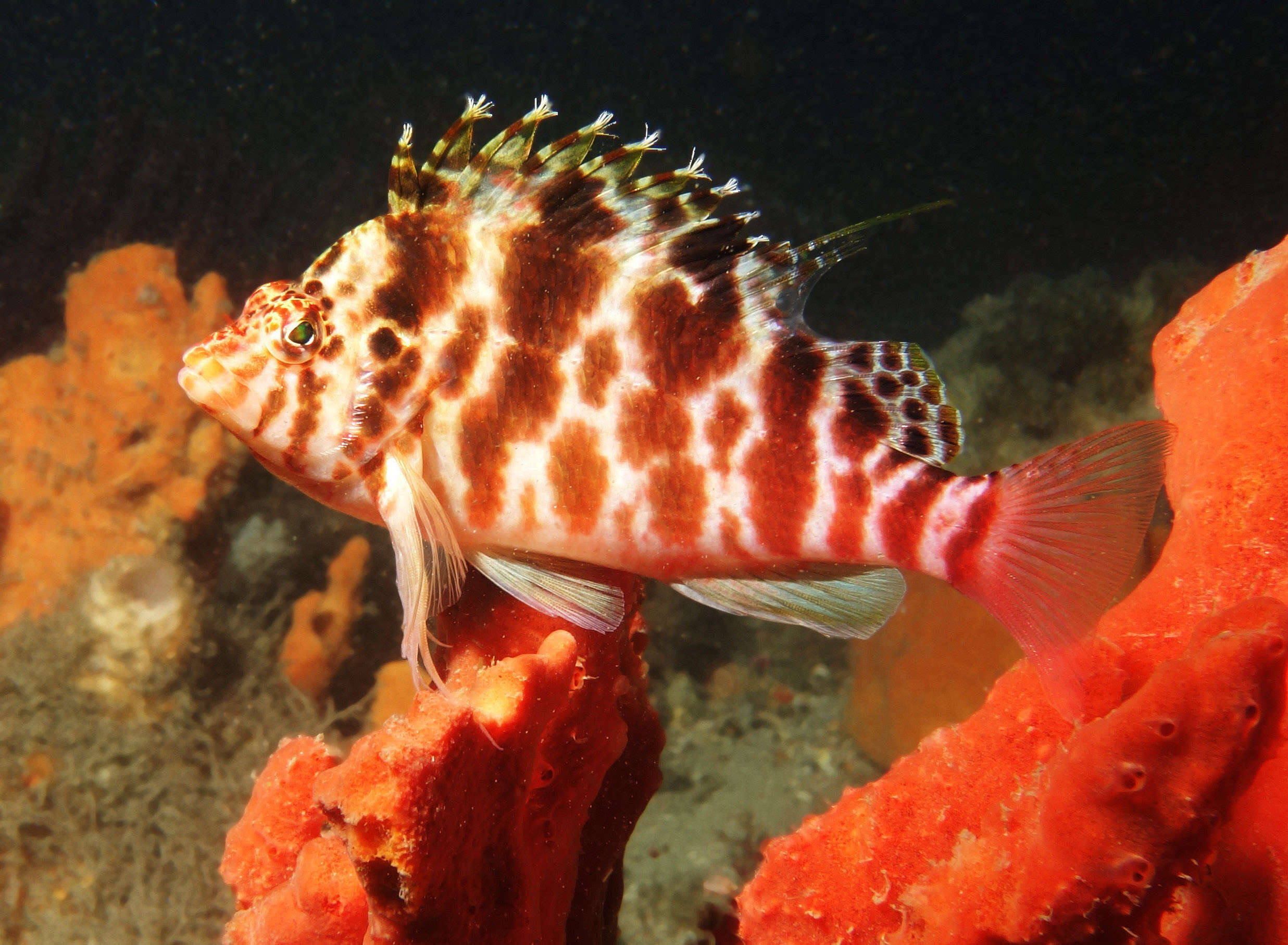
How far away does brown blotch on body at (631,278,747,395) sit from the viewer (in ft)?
7.03

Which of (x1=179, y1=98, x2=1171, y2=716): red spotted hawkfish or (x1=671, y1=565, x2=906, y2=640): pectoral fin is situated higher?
(x1=179, y1=98, x2=1171, y2=716): red spotted hawkfish

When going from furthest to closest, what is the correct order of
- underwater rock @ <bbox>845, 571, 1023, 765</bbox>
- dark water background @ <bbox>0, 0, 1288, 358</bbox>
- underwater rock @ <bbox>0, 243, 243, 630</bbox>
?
dark water background @ <bbox>0, 0, 1288, 358</bbox>
underwater rock @ <bbox>845, 571, 1023, 765</bbox>
underwater rock @ <bbox>0, 243, 243, 630</bbox>

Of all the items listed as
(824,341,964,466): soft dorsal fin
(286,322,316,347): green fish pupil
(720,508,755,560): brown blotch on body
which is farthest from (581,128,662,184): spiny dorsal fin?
(720,508,755,560): brown blotch on body

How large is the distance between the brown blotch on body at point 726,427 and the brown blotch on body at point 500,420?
1.54 feet

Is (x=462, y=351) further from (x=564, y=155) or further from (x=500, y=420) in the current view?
(x=564, y=155)

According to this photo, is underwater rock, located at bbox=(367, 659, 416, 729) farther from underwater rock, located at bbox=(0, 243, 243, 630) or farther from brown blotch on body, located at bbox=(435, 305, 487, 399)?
brown blotch on body, located at bbox=(435, 305, 487, 399)

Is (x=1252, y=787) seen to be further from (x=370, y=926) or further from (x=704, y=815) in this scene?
(x=704, y=815)

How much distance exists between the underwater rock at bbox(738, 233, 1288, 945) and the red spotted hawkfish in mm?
495

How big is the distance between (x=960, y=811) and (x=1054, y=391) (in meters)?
→ 8.75

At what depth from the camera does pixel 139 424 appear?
5227 mm

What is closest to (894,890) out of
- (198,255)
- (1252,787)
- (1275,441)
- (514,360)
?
(1252,787)

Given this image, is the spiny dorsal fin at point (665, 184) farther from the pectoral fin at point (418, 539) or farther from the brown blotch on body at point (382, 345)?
the pectoral fin at point (418, 539)

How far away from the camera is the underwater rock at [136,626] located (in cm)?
497

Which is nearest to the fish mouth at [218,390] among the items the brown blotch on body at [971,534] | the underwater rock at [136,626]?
the brown blotch on body at [971,534]
